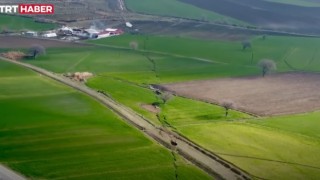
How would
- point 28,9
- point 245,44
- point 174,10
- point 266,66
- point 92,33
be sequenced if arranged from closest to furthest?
point 266,66 < point 245,44 < point 92,33 < point 28,9 < point 174,10

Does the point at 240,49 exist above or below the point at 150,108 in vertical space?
above

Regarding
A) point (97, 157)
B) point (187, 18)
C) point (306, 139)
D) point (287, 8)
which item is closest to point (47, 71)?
point (97, 157)

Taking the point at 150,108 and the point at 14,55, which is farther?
the point at 14,55

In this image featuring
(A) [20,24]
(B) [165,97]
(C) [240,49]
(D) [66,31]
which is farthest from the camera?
(A) [20,24]

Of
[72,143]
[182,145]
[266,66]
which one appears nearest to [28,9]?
[266,66]

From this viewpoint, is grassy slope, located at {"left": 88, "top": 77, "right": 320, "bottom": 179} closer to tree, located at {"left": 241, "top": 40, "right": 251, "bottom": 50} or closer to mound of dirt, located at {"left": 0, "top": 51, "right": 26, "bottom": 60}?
mound of dirt, located at {"left": 0, "top": 51, "right": 26, "bottom": 60}

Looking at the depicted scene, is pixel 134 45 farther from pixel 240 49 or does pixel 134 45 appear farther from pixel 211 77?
pixel 240 49

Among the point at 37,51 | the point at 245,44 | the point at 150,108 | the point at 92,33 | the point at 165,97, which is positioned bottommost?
the point at 150,108
